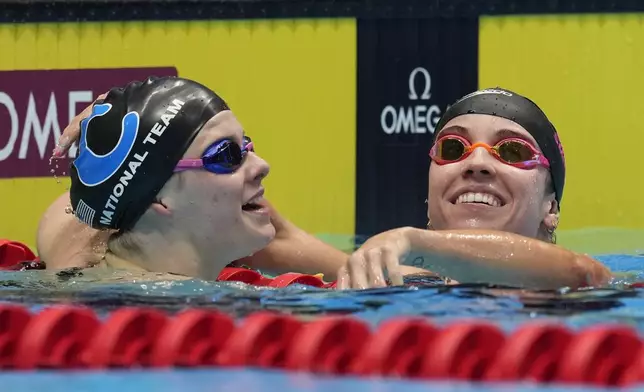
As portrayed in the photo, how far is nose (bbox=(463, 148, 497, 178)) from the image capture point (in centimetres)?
322

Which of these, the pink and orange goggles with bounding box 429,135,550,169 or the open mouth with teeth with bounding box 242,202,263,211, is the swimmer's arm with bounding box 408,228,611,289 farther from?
the open mouth with teeth with bounding box 242,202,263,211

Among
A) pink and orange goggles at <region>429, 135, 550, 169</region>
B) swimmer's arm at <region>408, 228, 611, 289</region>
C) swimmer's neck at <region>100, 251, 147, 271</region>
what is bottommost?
swimmer's neck at <region>100, 251, 147, 271</region>

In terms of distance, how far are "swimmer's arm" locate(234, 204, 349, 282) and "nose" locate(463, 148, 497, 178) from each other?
822 mm

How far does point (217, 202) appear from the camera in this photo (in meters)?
3.11

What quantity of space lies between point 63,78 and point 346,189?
6.23 ft

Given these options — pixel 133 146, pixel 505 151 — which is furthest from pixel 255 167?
pixel 505 151

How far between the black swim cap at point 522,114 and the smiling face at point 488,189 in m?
0.03

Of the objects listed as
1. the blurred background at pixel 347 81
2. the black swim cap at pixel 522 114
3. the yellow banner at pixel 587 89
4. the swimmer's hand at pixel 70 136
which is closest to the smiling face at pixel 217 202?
the swimmer's hand at pixel 70 136

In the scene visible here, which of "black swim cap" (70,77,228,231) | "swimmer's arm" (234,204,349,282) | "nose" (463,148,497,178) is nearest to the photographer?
"black swim cap" (70,77,228,231)

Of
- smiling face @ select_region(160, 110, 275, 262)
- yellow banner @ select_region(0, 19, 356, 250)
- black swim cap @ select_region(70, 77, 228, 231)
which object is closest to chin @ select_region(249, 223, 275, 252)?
smiling face @ select_region(160, 110, 275, 262)

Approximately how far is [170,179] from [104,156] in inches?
8.7

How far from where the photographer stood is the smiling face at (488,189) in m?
3.23

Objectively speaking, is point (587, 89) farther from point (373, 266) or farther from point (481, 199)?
point (373, 266)

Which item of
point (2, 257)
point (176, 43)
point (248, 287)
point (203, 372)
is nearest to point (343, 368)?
point (203, 372)
